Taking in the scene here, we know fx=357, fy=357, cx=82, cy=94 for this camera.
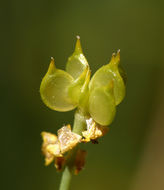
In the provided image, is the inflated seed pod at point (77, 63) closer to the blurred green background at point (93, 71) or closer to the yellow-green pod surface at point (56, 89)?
the yellow-green pod surface at point (56, 89)

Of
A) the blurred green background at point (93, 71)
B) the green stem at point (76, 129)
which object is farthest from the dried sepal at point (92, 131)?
the blurred green background at point (93, 71)

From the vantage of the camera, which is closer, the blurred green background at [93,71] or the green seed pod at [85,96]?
the green seed pod at [85,96]

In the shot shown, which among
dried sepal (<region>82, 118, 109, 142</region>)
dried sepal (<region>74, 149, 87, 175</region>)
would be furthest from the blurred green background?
dried sepal (<region>82, 118, 109, 142</region>)

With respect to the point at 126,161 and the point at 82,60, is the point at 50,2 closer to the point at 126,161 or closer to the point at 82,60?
the point at 126,161

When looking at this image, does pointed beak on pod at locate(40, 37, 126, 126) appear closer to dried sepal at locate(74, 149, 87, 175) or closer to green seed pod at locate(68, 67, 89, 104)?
green seed pod at locate(68, 67, 89, 104)

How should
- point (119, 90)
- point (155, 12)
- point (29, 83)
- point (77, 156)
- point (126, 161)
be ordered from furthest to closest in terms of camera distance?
1. point (155, 12)
2. point (29, 83)
3. point (126, 161)
4. point (77, 156)
5. point (119, 90)

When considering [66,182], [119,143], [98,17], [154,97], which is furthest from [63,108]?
[98,17]
